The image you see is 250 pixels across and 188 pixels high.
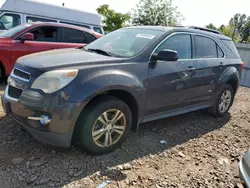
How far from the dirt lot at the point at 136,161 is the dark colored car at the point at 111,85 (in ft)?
0.90

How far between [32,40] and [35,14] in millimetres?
3908

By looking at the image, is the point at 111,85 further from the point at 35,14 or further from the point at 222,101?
the point at 35,14

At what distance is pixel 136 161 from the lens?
307 centimetres

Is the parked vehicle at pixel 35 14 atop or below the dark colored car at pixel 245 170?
atop

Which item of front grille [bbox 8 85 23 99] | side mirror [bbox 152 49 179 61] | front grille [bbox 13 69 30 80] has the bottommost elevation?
front grille [bbox 8 85 23 99]

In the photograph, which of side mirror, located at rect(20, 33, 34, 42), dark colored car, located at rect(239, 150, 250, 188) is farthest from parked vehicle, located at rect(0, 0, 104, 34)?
dark colored car, located at rect(239, 150, 250, 188)

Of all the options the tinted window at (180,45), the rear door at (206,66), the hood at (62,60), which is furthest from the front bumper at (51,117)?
the rear door at (206,66)

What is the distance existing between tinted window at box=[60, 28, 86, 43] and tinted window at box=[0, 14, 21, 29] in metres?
3.15

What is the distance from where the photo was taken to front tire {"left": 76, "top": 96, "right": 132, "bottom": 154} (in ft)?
9.21

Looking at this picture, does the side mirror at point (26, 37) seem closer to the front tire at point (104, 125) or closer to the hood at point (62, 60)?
the hood at point (62, 60)

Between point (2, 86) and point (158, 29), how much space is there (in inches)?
158

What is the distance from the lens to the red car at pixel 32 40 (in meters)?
5.72

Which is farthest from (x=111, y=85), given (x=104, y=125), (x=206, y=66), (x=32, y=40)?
(x=32, y=40)

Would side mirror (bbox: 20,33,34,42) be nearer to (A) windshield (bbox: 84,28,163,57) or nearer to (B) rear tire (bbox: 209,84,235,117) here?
(A) windshield (bbox: 84,28,163,57)
